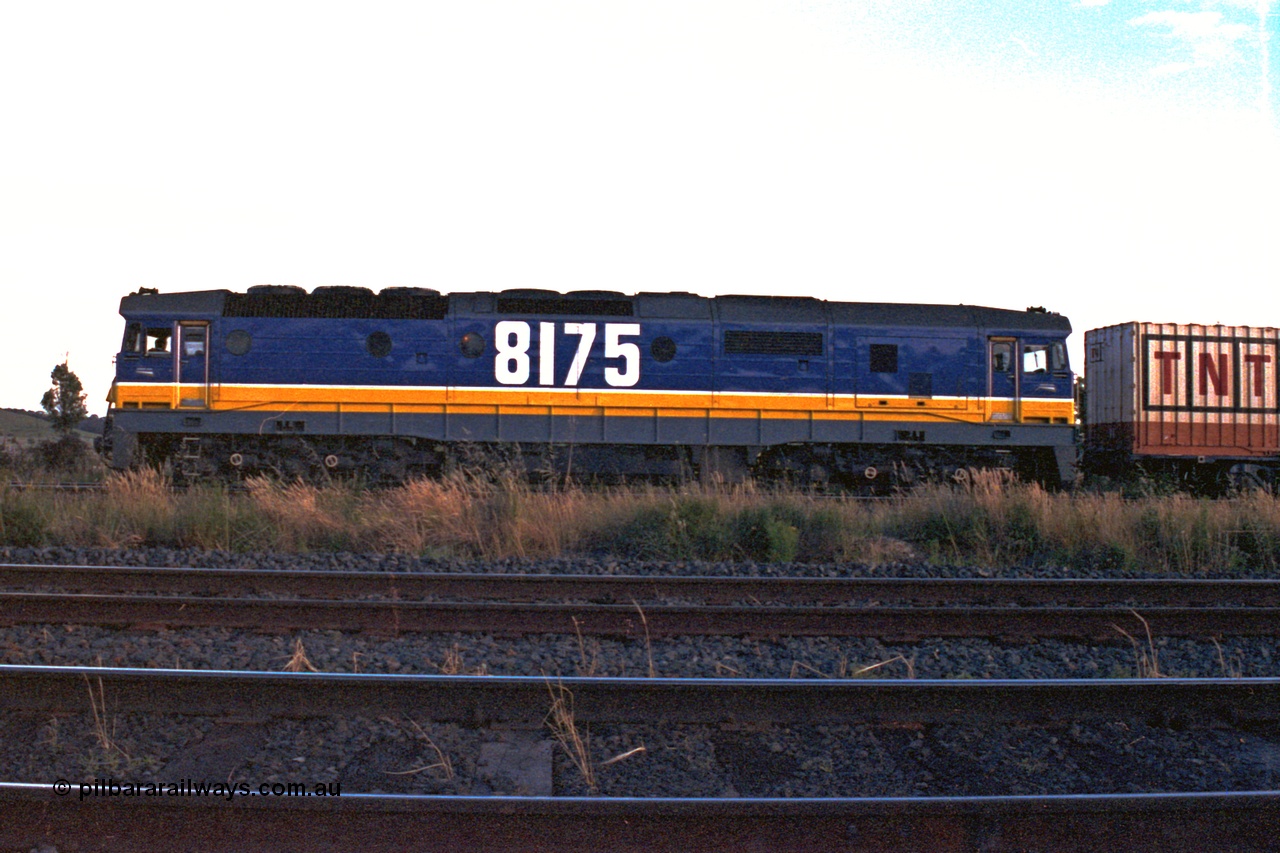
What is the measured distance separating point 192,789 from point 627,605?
3.68 meters

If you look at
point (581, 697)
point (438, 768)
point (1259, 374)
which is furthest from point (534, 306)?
point (1259, 374)

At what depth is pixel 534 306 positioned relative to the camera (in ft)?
49.8

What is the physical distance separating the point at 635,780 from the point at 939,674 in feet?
8.28

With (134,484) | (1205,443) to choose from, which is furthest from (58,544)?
(1205,443)

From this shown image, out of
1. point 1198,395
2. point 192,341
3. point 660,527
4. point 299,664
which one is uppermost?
point 192,341

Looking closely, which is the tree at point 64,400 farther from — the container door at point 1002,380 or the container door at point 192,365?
the container door at point 1002,380

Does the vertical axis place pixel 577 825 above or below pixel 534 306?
below

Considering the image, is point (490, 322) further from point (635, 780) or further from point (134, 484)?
point (635, 780)

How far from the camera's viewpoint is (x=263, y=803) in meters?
3.28

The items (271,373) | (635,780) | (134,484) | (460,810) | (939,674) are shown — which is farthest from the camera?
(271,373)

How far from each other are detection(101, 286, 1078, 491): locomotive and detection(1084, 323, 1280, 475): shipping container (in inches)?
87.9

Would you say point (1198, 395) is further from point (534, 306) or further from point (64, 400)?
point (64, 400)

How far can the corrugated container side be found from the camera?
16703 millimetres

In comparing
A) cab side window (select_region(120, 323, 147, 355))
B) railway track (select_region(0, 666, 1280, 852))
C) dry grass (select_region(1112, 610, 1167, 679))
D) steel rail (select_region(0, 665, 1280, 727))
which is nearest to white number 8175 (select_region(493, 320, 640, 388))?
cab side window (select_region(120, 323, 147, 355))
